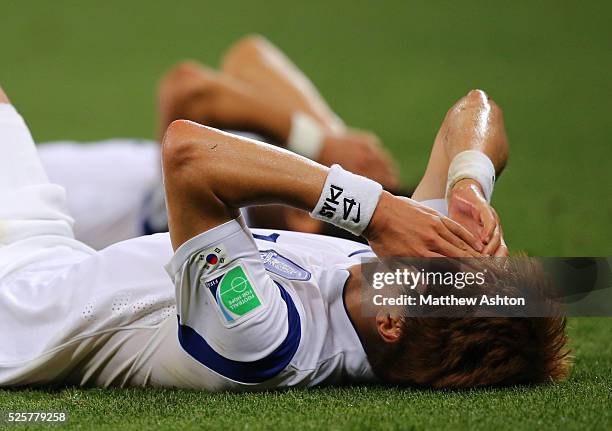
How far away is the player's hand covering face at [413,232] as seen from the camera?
2143 millimetres

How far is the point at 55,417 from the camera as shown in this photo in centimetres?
224

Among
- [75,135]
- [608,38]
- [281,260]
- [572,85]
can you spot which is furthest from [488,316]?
[608,38]

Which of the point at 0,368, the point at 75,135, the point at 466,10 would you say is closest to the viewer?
the point at 0,368

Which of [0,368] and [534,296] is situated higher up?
[534,296]

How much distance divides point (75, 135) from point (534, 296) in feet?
14.7

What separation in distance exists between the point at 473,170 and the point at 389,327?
38 centimetres

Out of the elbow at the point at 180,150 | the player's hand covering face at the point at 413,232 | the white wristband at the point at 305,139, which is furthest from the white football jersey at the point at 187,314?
the white wristband at the point at 305,139

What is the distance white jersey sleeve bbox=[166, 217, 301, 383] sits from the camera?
7.34 feet

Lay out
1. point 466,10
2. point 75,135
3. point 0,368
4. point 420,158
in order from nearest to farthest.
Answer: point 0,368 → point 420,158 → point 75,135 → point 466,10

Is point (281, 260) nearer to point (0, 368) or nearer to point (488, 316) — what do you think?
point (488, 316)

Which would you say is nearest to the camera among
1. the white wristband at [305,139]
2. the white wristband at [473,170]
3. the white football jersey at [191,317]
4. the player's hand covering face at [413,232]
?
the player's hand covering face at [413,232]

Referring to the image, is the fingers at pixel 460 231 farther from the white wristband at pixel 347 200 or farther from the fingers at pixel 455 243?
the white wristband at pixel 347 200

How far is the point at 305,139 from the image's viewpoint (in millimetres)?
4340

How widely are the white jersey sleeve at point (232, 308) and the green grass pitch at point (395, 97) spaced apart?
0.28 feet
